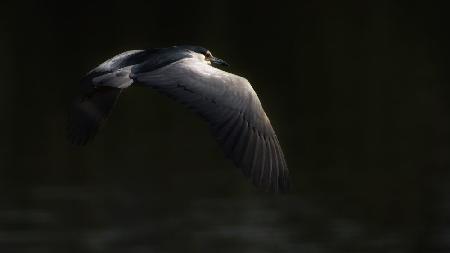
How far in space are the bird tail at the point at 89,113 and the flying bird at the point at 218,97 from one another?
25 centimetres

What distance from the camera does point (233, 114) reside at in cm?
760

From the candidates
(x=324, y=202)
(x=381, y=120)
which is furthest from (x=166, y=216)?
(x=381, y=120)

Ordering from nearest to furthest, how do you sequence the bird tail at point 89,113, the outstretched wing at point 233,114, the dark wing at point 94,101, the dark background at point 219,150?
1. the outstretched wing at point 233,114
2. the dark wing at point 94,101
3. the bird tail at point 89,113
4. the dark background at point 219,150

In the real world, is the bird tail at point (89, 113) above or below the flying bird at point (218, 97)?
below

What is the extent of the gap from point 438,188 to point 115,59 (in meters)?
6.43

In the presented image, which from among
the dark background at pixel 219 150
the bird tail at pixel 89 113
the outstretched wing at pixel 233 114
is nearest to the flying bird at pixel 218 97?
the outstretched wing at pixel 233 114

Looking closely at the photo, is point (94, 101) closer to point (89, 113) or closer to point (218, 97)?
point (89, 113)

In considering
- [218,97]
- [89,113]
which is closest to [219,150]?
[89,113]

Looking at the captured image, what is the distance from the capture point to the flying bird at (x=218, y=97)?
748cm

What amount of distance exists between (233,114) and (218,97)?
0.13 meters

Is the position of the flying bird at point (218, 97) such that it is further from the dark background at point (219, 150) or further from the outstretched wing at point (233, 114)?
the dark background at point (219, 150)

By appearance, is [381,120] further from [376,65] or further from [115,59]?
[115,59]

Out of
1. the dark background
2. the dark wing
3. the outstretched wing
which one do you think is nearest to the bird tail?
the dark wing

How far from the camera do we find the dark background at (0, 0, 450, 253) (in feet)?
42.3
